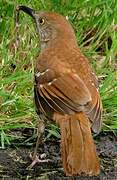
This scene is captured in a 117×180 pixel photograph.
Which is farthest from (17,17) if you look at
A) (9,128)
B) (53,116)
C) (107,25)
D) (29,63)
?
(53,116)

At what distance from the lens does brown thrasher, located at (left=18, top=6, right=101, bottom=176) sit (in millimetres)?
4871

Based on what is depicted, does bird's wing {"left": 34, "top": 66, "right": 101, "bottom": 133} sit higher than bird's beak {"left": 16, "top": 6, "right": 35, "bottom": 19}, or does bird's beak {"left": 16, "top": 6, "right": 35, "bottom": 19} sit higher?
bird's beak {"left": 16, "top": 6, "right": 35, "bottom": 19}

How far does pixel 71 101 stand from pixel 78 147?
0.35 meters

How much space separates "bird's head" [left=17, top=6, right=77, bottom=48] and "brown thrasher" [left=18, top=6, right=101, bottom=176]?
0.18 meters

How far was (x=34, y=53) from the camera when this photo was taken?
6.70 m

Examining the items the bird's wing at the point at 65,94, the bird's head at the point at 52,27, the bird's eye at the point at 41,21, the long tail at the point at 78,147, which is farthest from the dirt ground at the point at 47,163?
the bird's eye at the point at 41,21

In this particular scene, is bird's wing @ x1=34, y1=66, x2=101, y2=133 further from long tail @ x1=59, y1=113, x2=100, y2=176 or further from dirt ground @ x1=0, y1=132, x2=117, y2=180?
dirt ground @ x1=0, y1=132, x2=117, y2=180

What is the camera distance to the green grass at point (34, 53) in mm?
5949

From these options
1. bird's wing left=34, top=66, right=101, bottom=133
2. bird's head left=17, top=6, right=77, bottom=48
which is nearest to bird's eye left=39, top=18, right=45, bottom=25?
bird's head left=17, top=6, right=77, bottom=48

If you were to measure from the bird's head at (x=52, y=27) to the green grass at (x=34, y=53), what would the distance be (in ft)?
1.23

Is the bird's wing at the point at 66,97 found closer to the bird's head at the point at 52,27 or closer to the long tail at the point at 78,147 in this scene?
the long tail at the point at 78,147

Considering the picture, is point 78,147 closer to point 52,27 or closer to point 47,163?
point 47,163

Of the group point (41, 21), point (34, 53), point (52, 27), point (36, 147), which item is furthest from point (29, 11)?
point (36, 147)

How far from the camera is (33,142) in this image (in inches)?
227
